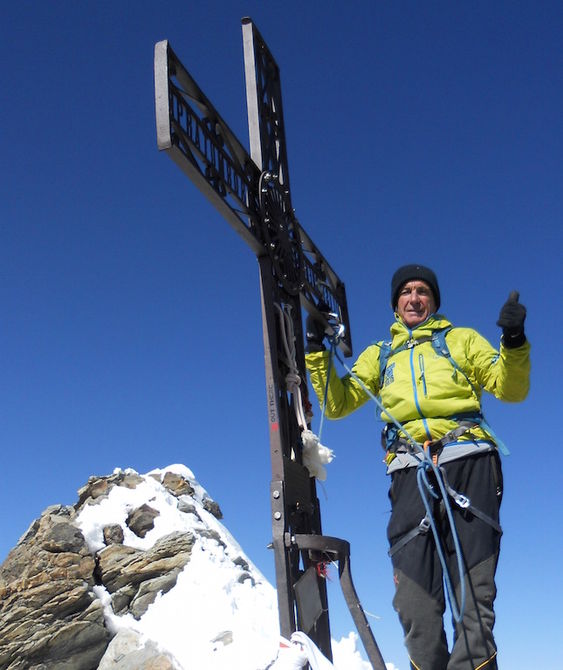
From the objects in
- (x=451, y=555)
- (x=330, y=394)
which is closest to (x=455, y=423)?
(x=451, y=555)

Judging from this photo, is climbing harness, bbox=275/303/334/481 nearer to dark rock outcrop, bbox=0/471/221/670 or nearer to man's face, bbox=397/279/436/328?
man's face, bbox=397/279/436/328

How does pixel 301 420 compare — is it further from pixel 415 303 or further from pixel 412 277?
pixel 412 277

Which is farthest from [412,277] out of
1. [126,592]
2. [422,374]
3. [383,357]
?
[126,592]

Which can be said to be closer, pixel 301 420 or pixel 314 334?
pixel 301 420

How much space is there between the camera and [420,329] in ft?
12.8

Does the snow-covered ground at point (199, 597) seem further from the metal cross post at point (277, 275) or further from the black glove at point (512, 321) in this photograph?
the black glove at point (512, 321)

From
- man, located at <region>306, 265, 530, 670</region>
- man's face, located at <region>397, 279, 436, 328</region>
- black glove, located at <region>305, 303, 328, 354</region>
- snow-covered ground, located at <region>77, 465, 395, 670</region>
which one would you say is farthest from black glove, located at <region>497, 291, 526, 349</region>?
snow-covered ground, located at <region>77, 465, 395, 670</region>

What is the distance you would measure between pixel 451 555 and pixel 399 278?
1799 mm

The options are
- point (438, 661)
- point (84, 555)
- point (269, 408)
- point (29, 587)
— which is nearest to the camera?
point (438, 661)

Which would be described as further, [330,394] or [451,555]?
[330,394]

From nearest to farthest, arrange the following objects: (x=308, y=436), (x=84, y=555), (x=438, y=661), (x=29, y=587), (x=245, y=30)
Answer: (x=438, y=661) < (x=308, y=436) < (x=245, y=30) < (x=29, y=587) < (x=84, y=555)

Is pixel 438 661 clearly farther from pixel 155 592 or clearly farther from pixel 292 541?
pixel 155 592

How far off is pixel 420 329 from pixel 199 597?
13562 millimetres

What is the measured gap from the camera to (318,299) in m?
5.03
